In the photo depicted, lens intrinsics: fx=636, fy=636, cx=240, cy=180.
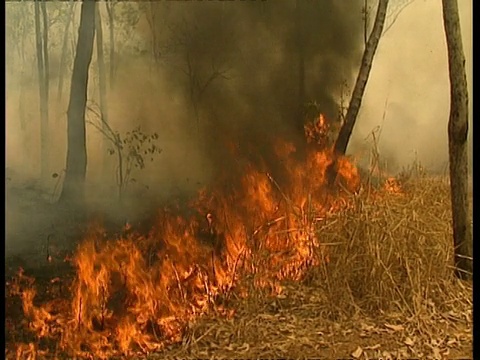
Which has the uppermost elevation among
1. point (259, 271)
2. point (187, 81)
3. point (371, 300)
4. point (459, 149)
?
point (187, 81)

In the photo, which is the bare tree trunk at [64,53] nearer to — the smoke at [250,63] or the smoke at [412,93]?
the smoke at [250,63]

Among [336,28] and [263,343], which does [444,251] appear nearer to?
[263,343]

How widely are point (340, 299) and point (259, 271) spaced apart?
354mm

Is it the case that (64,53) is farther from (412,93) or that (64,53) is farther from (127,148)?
(412,93)

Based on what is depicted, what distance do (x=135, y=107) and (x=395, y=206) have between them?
116 centimetres

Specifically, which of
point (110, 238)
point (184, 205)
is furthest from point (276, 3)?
point (110, 238)

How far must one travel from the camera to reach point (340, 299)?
2.60m

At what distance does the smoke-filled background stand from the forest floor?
191mm

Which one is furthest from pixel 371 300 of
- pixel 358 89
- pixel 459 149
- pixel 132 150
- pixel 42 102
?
pixel 42 102

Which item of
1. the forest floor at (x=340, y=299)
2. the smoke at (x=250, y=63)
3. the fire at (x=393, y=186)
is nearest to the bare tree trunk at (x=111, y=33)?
the smoke at (x=250, y=63)

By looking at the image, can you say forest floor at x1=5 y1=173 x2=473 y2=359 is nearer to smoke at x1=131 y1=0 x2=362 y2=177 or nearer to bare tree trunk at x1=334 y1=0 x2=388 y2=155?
bare tree trunk at x1=334 y1=0 x2=388 y2=155

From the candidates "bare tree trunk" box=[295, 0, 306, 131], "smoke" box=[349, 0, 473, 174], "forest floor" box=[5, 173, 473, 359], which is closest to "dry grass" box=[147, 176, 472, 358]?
"forest floor" box=[5, 173, 473, 359]

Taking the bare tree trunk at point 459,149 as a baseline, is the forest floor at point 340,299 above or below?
below

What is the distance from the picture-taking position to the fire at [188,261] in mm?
2412
